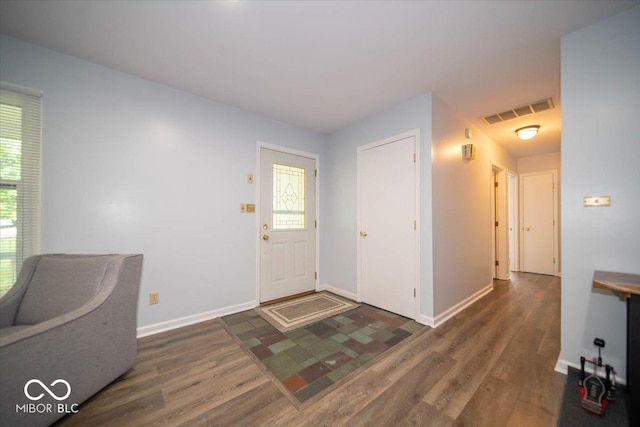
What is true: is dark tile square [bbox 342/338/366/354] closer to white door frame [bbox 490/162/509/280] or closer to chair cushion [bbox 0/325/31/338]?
chair cushion [bbox 0/325/31/338]

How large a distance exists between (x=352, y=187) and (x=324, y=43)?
6.27 feet

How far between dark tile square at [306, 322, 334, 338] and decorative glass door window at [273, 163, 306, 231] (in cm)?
141

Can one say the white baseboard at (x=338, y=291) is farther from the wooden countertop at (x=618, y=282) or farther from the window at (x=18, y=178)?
the window at (x=18, y=178)

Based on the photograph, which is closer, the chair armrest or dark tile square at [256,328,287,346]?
the chair armrest

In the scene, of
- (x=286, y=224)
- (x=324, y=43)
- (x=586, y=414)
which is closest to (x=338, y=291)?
(x=286, y=224)

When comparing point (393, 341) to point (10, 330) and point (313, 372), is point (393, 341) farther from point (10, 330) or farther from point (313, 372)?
point (10, 330)

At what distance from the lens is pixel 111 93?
2205 mm

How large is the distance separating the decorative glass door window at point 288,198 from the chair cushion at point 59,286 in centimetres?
194

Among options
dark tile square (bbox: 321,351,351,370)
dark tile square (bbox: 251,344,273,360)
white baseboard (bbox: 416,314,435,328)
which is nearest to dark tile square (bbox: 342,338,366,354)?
dark tile square (bbox: 321,351,351,370)

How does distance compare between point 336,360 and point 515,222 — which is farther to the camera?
point 515,222

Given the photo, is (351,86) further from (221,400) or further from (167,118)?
(221,400)

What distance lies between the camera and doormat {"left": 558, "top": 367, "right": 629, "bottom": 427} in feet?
4.36

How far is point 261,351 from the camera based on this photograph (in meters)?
2.05

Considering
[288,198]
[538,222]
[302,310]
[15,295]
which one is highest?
[288,198]
